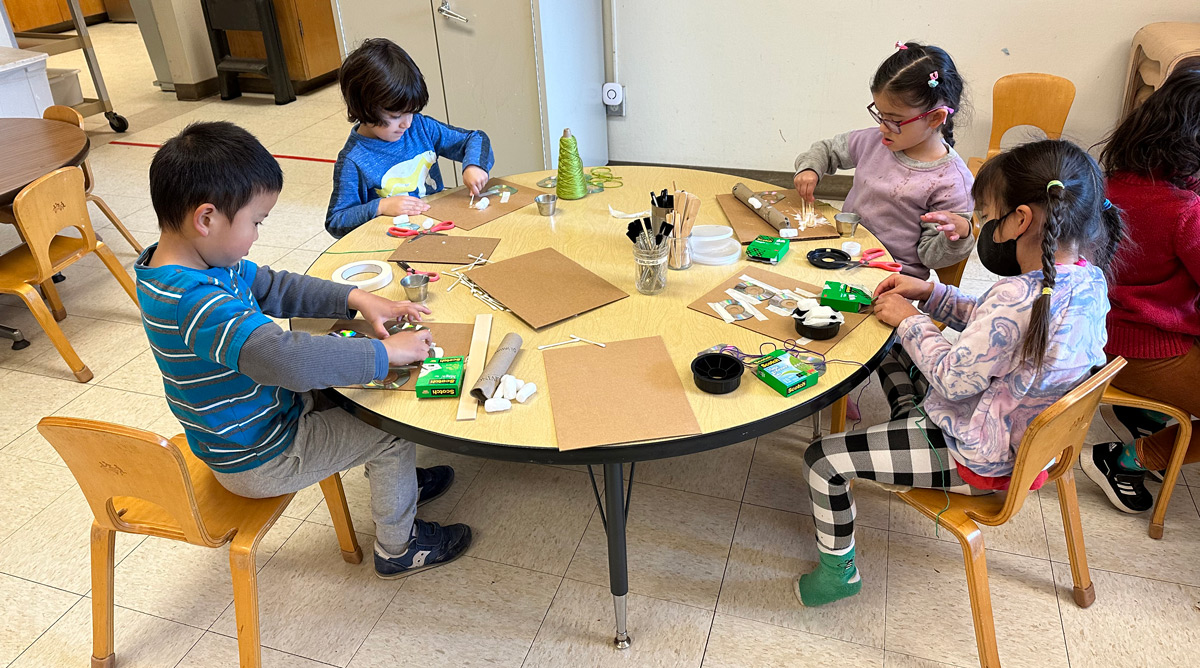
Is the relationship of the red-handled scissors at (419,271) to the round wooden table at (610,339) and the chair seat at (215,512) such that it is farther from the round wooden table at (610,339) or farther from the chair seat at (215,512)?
the chair seat at (215,512)

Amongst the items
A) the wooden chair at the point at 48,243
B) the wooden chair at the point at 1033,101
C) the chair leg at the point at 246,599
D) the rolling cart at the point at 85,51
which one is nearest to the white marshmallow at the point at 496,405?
the chair leg at the point at 246,599

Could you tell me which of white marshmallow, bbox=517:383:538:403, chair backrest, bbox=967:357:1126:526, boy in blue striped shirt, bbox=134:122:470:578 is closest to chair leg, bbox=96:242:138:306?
boy in blue striped shirt, bbox=134:122:470:578

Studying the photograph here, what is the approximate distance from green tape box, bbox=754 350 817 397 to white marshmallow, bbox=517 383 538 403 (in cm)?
41

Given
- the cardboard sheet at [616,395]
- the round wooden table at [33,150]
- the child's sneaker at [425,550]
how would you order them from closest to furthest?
the cardboard sheet at [616,395] → the child's sneaker at [425,550] → the round wooden table at [33,150]

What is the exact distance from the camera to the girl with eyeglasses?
1882 mm

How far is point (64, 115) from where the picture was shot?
3.12 metres

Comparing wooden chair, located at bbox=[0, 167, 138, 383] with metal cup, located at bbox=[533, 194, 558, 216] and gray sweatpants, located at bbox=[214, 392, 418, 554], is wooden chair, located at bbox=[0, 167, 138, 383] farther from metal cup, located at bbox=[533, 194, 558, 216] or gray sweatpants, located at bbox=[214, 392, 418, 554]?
metal cup, located at bbox=[533, 194, 558, 216]

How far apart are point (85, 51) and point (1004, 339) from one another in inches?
229

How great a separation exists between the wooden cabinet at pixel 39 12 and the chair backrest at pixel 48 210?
252 inches

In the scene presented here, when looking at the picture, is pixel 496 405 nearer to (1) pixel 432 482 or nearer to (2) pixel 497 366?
(2) pixel 497 366

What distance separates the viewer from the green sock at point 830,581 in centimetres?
167

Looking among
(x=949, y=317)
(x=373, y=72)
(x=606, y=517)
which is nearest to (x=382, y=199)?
(x=373, y=72)

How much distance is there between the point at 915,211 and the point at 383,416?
1.49 metres

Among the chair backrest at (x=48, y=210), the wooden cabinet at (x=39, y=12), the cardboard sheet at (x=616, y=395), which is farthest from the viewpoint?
the wooden cabinet at (x=39, y=12)
